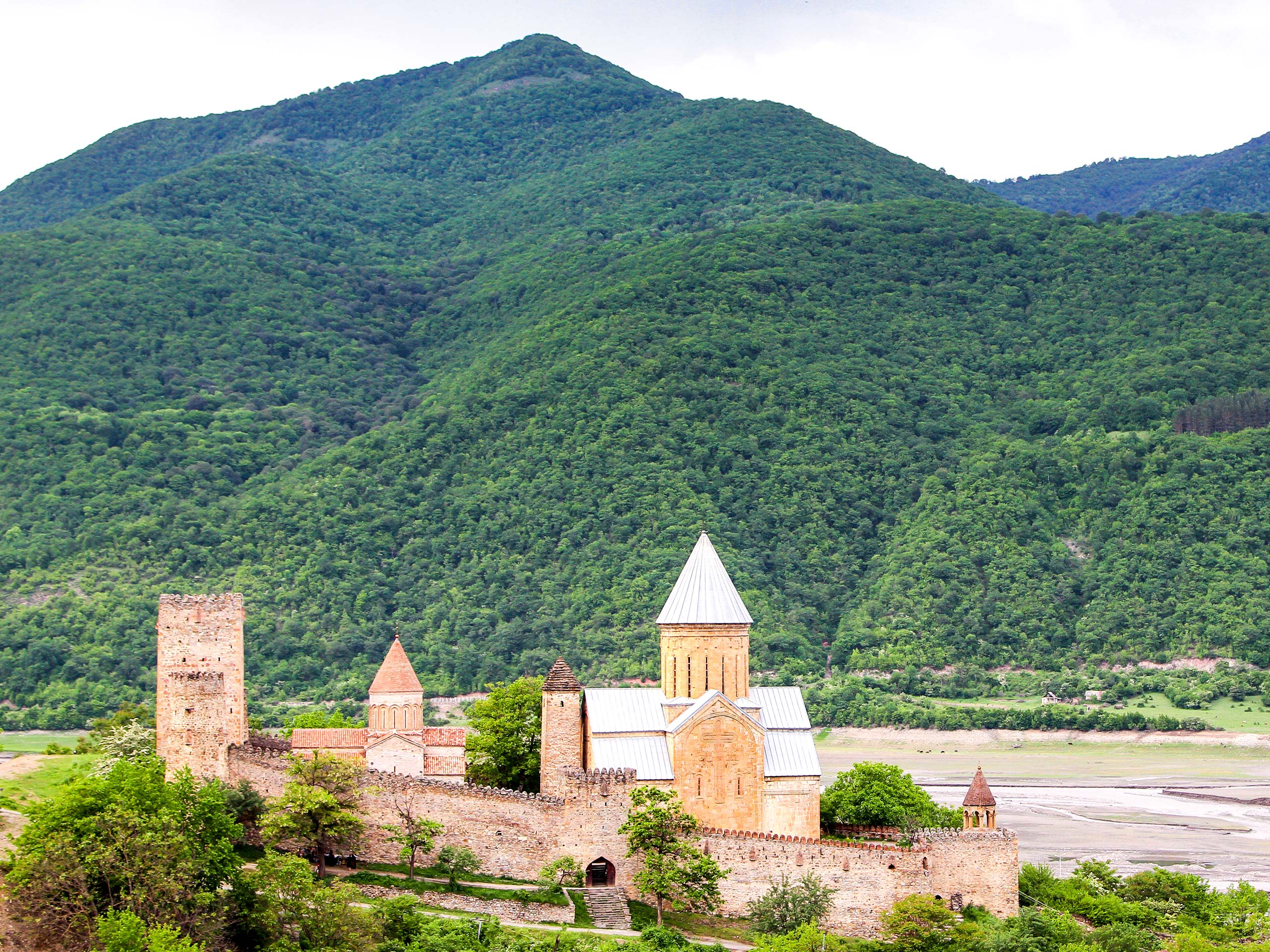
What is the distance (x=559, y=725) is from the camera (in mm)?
40938

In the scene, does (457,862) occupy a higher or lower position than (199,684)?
lower

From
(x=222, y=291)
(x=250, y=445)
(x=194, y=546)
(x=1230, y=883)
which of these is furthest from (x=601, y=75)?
(x=1230, y=883)

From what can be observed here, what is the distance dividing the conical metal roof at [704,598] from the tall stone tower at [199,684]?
11.4m

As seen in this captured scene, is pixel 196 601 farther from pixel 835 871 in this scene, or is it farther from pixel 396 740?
pixel 835 871

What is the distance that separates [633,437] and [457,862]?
55.9 metres

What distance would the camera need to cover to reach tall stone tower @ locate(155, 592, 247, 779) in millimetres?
40000

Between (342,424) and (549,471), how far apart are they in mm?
20304

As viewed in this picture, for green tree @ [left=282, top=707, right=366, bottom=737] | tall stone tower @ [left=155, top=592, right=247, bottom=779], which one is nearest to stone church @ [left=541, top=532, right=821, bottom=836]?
tall stone tower @ [left=155, top=592, right=247, bottom=779]

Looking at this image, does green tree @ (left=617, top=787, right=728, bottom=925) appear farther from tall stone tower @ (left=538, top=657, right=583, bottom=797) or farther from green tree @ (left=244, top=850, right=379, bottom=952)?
green tree @ (left=244, top=850, right=379, bottom=952)

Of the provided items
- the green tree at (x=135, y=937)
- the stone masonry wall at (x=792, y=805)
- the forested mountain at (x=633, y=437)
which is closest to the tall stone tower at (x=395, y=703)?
the stone masonry wall at (x=792, y=805)

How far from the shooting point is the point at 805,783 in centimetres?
4216

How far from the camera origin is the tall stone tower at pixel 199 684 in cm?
4000

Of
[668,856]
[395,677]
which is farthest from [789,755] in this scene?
[395,677]

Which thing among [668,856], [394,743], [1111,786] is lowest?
[1111,786]
